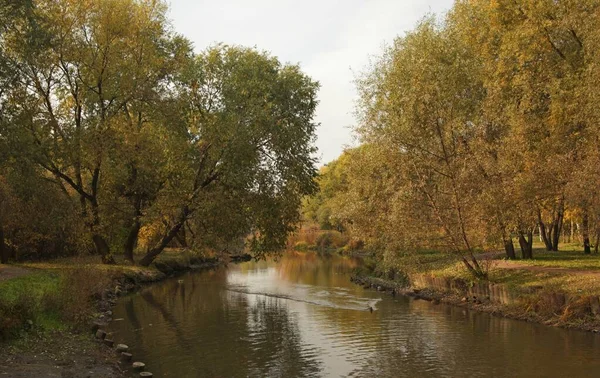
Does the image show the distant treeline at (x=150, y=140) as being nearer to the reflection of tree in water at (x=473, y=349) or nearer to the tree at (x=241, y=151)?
the tree at (x=241, y=151)

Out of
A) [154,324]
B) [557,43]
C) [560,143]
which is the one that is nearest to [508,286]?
[560,143]

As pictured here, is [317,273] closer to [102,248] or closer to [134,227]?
[134,227]

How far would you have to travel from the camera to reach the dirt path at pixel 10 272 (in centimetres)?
2706

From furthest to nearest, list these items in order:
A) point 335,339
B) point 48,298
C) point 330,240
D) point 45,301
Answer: point 330,240
point 335,339
point 48,298
point 45,301

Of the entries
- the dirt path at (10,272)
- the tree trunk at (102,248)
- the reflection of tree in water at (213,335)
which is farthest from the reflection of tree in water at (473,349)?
the tree trunk at (102,248)

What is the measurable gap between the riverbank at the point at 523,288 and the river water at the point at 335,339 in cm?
96

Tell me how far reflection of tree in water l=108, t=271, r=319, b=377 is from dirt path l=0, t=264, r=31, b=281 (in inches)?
211

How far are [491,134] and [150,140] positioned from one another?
2304 centimetres

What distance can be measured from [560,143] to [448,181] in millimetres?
5996

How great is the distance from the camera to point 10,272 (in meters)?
29.2

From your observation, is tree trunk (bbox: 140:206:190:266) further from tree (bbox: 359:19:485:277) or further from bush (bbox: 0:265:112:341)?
tree (bbox: 359:19:485:277)

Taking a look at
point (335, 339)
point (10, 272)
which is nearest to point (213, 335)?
point (335, 339)

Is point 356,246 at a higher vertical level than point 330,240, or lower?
A: lower

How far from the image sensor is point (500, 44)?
3394cm
